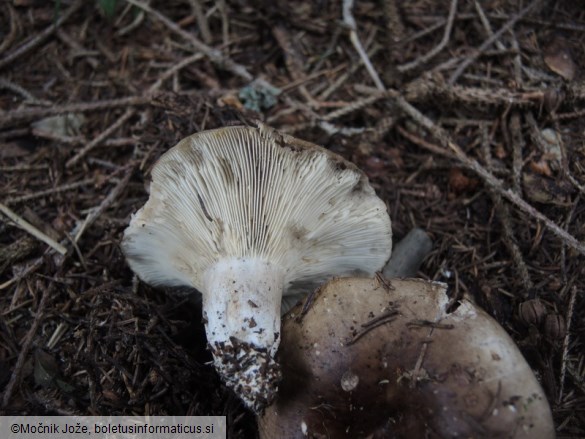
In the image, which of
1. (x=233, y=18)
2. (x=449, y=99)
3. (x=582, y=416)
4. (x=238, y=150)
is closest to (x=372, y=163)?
(x=449, y=99)

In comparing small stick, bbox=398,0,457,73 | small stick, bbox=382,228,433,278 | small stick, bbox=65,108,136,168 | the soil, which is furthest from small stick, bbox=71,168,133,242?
small stick, bbox=398,0,457,73

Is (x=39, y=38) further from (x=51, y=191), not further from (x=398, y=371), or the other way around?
(x=398, y=371)

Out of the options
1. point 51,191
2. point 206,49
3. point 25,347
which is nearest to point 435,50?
point 206,49

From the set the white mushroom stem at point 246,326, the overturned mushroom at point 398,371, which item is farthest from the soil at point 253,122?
the overturned mushroom at point 398,371

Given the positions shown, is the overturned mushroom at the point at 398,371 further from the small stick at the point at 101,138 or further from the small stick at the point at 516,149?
the small stick at the point at 101,138

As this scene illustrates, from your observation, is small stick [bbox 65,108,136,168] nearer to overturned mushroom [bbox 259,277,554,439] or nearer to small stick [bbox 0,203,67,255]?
small stick [bbox 0,203,67,255]
